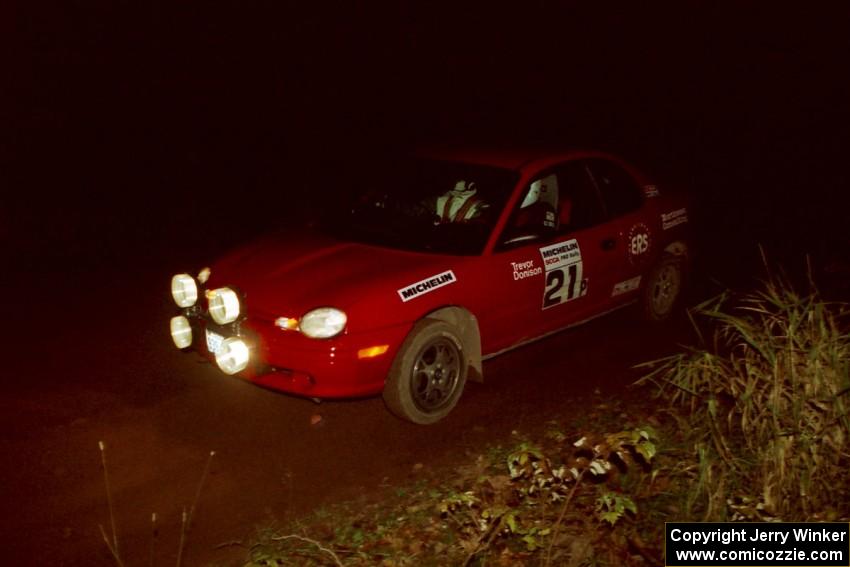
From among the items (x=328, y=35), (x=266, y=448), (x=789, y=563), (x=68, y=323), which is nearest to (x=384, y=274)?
(x=266, y=448)

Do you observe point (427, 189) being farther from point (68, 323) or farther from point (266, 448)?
point (68, 323)

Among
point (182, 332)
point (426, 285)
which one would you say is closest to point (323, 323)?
point (426, 285)

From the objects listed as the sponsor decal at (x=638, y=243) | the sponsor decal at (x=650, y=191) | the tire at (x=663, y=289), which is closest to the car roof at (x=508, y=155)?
the sponsor decal at (x=650, y=191)

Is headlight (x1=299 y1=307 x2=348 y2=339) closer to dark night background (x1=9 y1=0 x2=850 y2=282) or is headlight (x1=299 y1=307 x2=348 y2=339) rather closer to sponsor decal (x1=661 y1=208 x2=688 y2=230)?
dark night background (x1=9 y1=0 x2=850 y2=282)

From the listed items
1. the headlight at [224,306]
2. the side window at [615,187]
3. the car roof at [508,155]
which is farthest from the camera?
the side window at [615,187]

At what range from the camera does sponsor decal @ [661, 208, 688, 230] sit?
6301mm

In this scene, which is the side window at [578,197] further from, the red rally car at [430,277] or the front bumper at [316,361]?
the front bumper at [316,361]

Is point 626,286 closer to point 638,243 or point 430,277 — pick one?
point 638,243

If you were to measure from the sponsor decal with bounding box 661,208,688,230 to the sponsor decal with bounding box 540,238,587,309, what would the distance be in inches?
42.6

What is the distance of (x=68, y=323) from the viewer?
6348mm

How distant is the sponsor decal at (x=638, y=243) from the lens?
5.98m

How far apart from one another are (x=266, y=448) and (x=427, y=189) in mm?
2128

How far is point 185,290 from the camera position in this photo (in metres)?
5.04

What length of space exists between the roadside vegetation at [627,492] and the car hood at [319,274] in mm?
1063
